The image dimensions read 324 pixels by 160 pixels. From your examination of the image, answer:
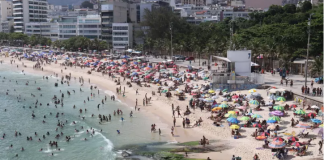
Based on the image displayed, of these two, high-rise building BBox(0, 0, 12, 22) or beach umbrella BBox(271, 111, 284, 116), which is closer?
beach umbrella BBox(271, 111, 284, 116)

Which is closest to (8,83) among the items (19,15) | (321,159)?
(321,159)

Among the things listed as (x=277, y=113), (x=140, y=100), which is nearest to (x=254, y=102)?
(x=277, y=113)

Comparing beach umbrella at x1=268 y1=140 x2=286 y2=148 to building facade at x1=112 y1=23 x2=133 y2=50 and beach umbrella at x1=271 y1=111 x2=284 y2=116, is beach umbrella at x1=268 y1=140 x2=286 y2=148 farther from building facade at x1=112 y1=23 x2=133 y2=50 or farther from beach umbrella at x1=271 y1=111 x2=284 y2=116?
building facade at x1=112 y1=23 x2=133 y2=50

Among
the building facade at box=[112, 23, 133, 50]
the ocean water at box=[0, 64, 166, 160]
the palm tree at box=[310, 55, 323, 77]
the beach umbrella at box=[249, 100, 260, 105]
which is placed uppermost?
the building facade at box=[112, 23, 133, 50]

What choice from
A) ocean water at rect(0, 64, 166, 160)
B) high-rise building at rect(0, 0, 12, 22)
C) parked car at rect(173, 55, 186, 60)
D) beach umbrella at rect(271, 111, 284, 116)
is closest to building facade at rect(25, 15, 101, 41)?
high-rise building at rect(0, 0, 12, 22)

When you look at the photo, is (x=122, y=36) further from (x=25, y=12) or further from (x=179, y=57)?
(x=25, y=12)

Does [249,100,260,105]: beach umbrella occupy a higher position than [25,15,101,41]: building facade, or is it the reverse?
[25,15,101,41]: building facade

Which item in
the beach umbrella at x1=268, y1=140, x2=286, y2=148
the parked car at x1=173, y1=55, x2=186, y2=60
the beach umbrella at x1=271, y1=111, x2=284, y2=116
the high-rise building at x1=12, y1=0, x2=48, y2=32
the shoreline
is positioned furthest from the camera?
the high-rise building at x1=12, y1=0, x2=48, y2=32
